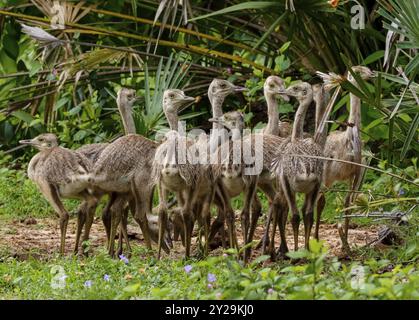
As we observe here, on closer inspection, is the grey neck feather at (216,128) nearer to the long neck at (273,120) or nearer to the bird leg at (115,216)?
the long neck at (273,120)

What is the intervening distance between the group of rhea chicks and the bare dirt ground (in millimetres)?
240

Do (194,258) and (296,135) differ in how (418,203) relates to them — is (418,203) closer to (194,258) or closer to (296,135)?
(296,135)

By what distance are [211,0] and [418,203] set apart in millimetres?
5121

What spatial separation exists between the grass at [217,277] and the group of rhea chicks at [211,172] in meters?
0.34

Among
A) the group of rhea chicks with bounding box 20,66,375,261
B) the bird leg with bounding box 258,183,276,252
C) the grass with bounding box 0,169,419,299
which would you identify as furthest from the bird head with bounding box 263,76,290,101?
the grass with bounding box 0,169,419,299

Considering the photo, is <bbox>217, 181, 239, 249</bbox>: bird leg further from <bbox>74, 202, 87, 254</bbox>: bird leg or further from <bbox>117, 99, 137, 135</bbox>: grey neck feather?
<bbox>117, 99, 137, 135</bbox>: grey neck feather

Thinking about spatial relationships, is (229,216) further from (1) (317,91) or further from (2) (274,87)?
(1) (317,91)

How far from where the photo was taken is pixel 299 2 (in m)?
10.5

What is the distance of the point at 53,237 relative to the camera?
10.6 meters

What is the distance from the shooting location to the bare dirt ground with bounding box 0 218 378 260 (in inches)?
383

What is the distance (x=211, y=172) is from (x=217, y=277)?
1650mm

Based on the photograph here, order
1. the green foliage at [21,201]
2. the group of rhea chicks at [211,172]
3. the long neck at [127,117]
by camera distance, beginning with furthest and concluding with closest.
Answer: the green foliage at [21,201] → the long neck at [127,117] → the group of rhea chicks at [211,172]

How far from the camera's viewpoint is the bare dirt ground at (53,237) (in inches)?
383

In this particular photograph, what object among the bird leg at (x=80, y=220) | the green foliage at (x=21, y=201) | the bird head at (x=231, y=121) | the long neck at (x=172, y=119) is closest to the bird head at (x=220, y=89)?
the long neck at (x=172, y=119)
